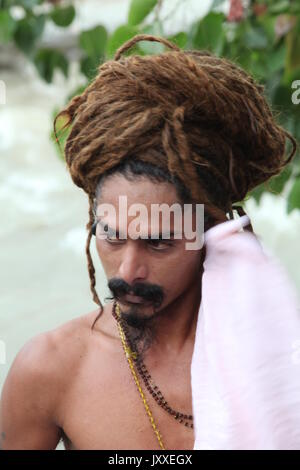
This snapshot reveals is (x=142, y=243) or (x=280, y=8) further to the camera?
(x=280, y=8)

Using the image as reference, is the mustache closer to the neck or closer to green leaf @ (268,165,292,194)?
the neck

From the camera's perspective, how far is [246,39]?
230cm

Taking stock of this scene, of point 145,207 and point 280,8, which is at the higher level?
point 280,8

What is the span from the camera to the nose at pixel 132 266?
A: 1.40 m

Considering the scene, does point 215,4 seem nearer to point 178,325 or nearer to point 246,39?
point 246,39

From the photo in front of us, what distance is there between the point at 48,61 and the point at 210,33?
0.71 meters

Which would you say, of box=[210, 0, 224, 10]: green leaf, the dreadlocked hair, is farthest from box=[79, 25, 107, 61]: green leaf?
the dreadlocked hair

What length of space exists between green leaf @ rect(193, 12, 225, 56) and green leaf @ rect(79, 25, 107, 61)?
1.03 ft

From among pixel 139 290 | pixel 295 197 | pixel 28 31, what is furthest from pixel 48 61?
pixel 139 290

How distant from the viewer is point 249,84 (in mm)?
1491

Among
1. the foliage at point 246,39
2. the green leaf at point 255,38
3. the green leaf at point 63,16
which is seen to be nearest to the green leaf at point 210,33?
the foliage at point 246,39

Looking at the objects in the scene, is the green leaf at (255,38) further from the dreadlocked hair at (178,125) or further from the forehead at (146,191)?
the forehead at (146,191)

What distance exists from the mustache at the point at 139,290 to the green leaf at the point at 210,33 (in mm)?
810

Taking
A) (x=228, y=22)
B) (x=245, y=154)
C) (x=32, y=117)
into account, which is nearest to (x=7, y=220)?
(x=32, y=117)
